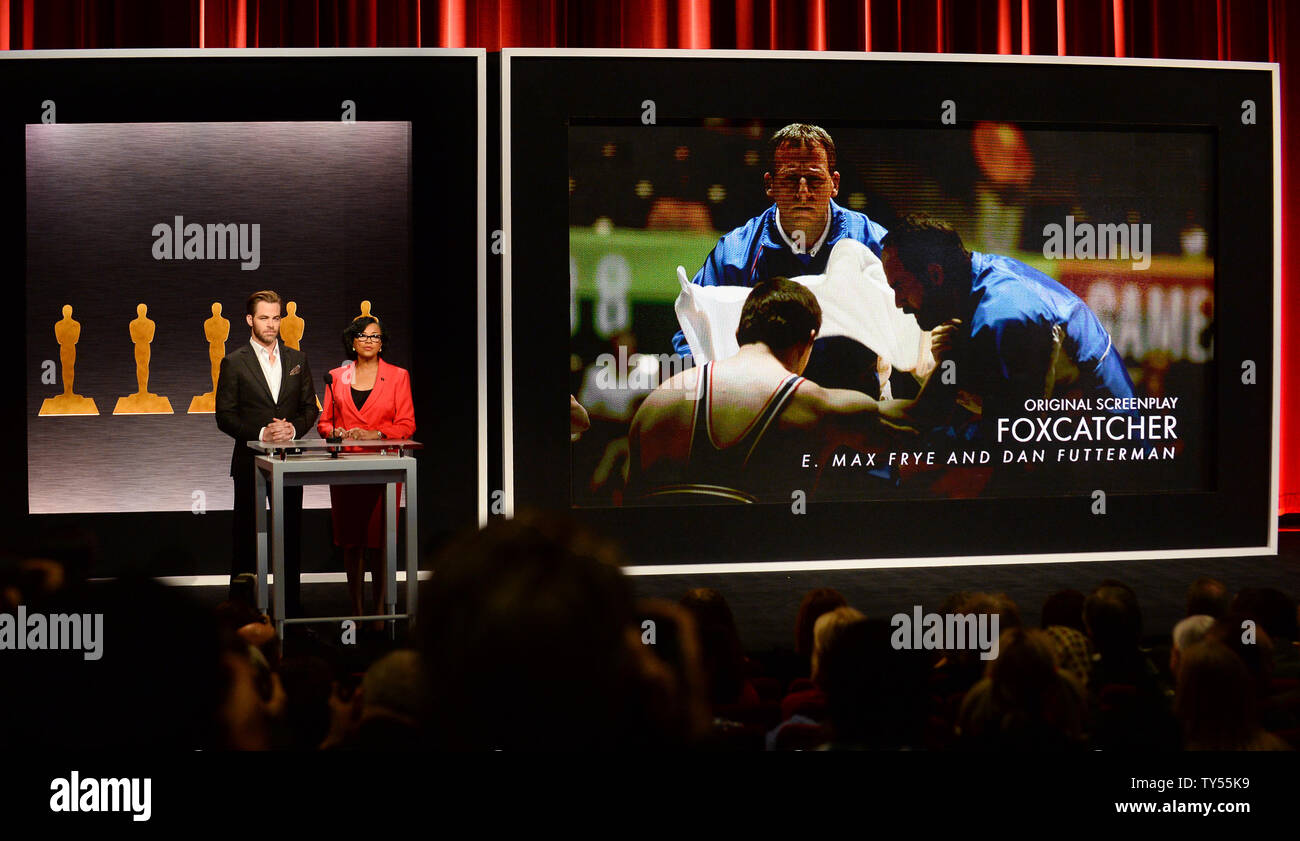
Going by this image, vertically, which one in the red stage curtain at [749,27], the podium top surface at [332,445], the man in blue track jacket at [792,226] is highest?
the red stage curtain at [749,27]

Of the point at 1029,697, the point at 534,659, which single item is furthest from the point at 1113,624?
the point at 534,659

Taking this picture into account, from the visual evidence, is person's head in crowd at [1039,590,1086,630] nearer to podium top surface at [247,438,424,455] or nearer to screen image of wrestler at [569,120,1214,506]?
podium top surface at [247,438,424,455]

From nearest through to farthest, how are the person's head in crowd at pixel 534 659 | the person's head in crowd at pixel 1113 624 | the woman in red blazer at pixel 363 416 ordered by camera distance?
the person's head in crowd at pixel 534 659 < the person's head in crowd at pixel 1113 624 < the woman in red blazer at pixel 363 416

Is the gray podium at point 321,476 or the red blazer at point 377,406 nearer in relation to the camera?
the gray podium at point 321,476

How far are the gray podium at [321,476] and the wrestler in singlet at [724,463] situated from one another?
2.04 m

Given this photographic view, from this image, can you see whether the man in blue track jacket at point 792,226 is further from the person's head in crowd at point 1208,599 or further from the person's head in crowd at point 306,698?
the person's head in crowd at point 306,698

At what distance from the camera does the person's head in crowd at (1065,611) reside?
2798 mm

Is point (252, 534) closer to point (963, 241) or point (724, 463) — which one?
point (724, 463)

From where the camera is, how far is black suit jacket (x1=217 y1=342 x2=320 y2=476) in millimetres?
4598

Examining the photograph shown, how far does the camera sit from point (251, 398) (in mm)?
4609

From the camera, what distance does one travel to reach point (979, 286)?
6.05m

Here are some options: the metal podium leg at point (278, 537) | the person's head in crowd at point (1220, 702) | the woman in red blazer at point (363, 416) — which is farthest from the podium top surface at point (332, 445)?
the person's head in crowd at point (1220, 702)

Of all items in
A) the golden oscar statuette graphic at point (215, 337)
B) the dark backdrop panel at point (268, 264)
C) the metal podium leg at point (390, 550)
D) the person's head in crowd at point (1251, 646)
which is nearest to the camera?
the person's head in crowd at point (1251, 646)

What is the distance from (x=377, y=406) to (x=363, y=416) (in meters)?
0.07
